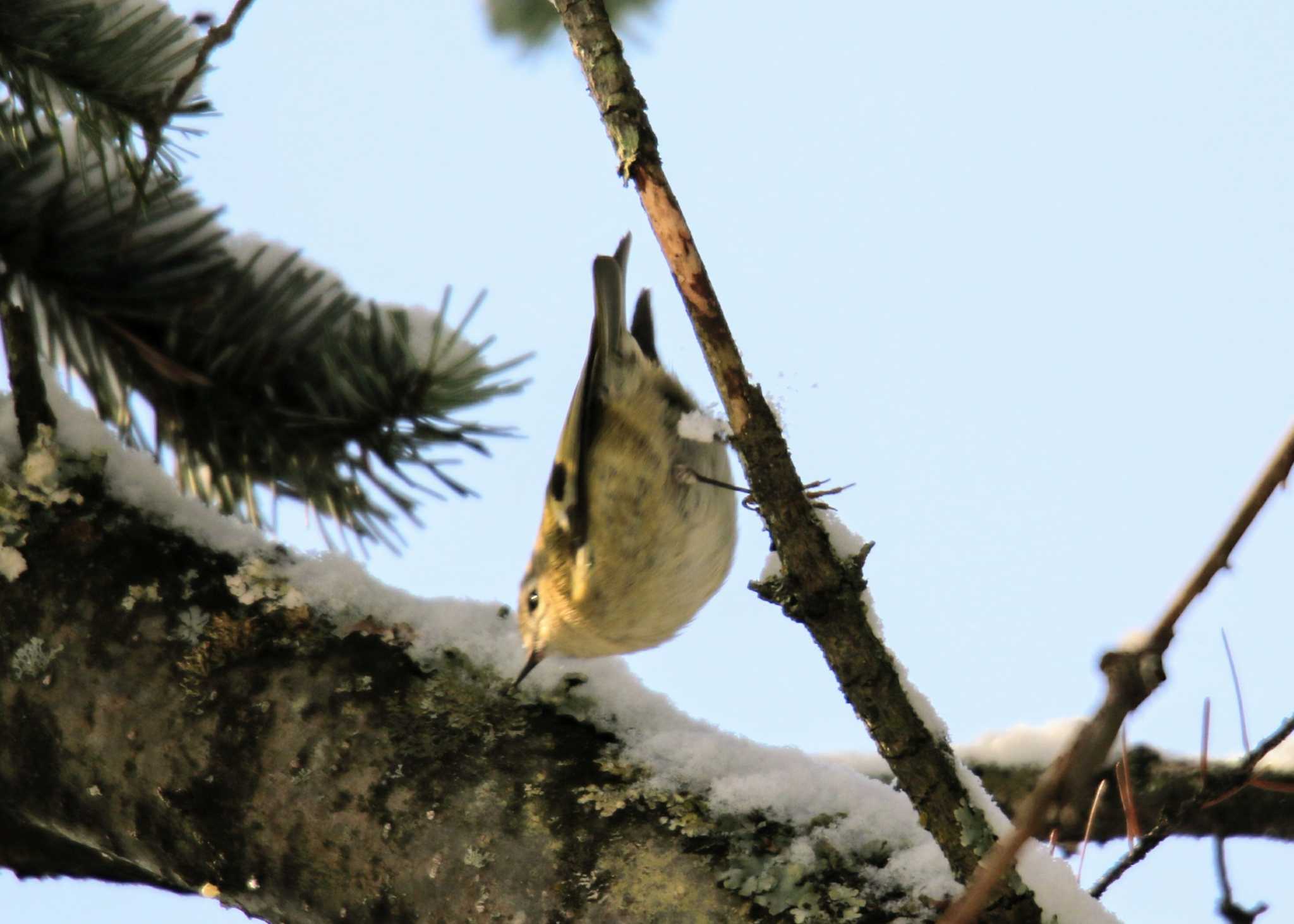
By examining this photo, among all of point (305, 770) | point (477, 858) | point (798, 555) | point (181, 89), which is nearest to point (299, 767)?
point (305, 770)

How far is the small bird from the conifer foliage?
0.40m

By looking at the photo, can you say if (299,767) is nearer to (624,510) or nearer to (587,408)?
(624,510)

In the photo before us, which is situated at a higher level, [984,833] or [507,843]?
[984,833]

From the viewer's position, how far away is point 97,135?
77.3 inches

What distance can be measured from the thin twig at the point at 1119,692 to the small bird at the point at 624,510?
177cm

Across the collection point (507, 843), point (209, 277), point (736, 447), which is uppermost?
point (209, 277)

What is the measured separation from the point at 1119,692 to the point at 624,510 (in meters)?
2.02

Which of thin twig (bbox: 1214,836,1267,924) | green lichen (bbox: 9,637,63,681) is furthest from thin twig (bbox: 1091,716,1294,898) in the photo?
green lichen (bbox: 9,637,63,681)

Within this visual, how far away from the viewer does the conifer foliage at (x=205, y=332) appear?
215 cm

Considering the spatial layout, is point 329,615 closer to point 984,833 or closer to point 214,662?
point 214,662

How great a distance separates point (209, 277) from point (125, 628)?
2.48 feet

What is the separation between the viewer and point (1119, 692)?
1.98 ft

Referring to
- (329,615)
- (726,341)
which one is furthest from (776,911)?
(329,615)

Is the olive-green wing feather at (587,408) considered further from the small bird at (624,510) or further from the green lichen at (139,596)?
the green lichen at (139,596)
